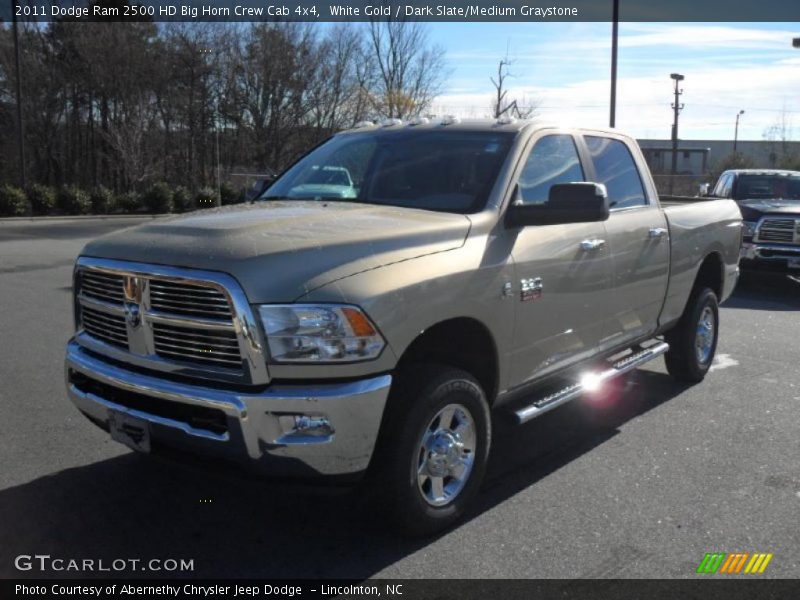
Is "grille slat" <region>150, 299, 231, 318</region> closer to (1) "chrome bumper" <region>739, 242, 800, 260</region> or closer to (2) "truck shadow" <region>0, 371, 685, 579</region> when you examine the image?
(2) "truck shadow" <region>0, 371, 685, 579</region>

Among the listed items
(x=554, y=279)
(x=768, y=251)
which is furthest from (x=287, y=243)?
(x=768, y=251)

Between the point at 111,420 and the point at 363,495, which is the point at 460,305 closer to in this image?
the point at 363,495

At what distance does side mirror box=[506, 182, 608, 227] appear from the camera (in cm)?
423

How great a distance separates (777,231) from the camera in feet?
40.3

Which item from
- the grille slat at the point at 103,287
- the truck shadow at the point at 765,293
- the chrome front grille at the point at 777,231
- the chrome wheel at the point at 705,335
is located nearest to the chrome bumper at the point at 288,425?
the grille slat at the point at 103,287

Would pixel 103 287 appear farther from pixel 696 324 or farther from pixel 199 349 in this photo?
pixel 696 324

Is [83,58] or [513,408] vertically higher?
[83,58]

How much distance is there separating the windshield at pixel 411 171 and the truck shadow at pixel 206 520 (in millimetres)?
1647

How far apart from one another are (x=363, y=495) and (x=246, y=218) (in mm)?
1459

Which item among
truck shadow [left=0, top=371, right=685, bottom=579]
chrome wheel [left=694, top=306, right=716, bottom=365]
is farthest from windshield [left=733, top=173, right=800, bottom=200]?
truck shadow [left=0, top=371, right=685, bottom=579]

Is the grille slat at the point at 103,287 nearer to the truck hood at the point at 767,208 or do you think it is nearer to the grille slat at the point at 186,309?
the grille slat at the point at 186,309

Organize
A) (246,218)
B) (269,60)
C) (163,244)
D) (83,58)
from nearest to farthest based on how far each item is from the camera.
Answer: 1. (163,244)
2. (246,218)
3. (83,58)
4. (269,60)

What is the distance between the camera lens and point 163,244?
3.63 meters

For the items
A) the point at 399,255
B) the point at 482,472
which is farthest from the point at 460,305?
the point at 482,472
